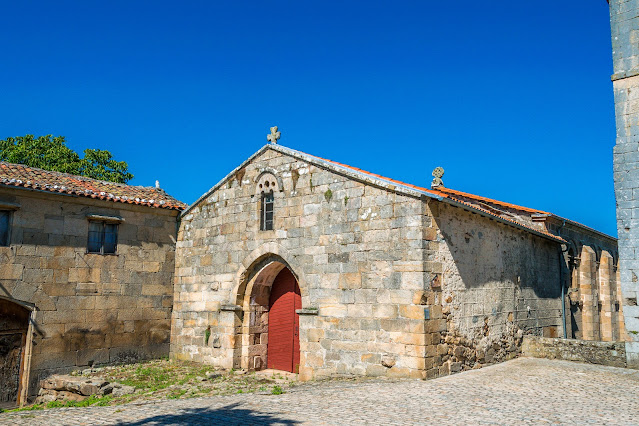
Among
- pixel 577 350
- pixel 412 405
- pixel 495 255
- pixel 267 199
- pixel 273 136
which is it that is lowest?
pixel 412 405

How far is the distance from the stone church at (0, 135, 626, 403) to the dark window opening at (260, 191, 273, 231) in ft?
0.12

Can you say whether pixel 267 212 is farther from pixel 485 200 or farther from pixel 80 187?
pixel 485 200

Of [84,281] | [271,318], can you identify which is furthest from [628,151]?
[84,281]

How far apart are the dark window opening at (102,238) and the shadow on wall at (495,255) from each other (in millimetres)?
8761

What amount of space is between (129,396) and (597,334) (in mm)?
15717

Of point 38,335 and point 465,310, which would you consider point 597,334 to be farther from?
point 38,335

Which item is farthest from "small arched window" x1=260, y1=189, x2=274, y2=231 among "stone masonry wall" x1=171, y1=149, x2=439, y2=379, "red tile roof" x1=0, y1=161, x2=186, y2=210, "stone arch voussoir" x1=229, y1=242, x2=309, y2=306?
"red tile roof" x1=0, y1=161, x2=186, y2=210

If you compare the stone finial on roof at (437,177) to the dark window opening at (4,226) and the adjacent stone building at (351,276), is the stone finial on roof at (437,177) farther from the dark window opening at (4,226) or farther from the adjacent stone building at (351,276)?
the dark window opening at (4,226)

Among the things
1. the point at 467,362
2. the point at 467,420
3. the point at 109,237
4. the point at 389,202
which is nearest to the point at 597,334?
the point at 467,362

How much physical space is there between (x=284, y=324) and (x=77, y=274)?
17.7 feet

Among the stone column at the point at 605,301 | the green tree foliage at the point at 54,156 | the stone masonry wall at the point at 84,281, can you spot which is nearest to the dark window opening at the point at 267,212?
the stone masonry wall at the point at 84,281

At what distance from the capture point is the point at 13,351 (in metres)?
12.4

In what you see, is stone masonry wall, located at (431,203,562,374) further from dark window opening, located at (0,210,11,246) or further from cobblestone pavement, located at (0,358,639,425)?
dark window opening, located at (0,210,11,246)

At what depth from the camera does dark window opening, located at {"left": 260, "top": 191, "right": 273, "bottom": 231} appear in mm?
13094
